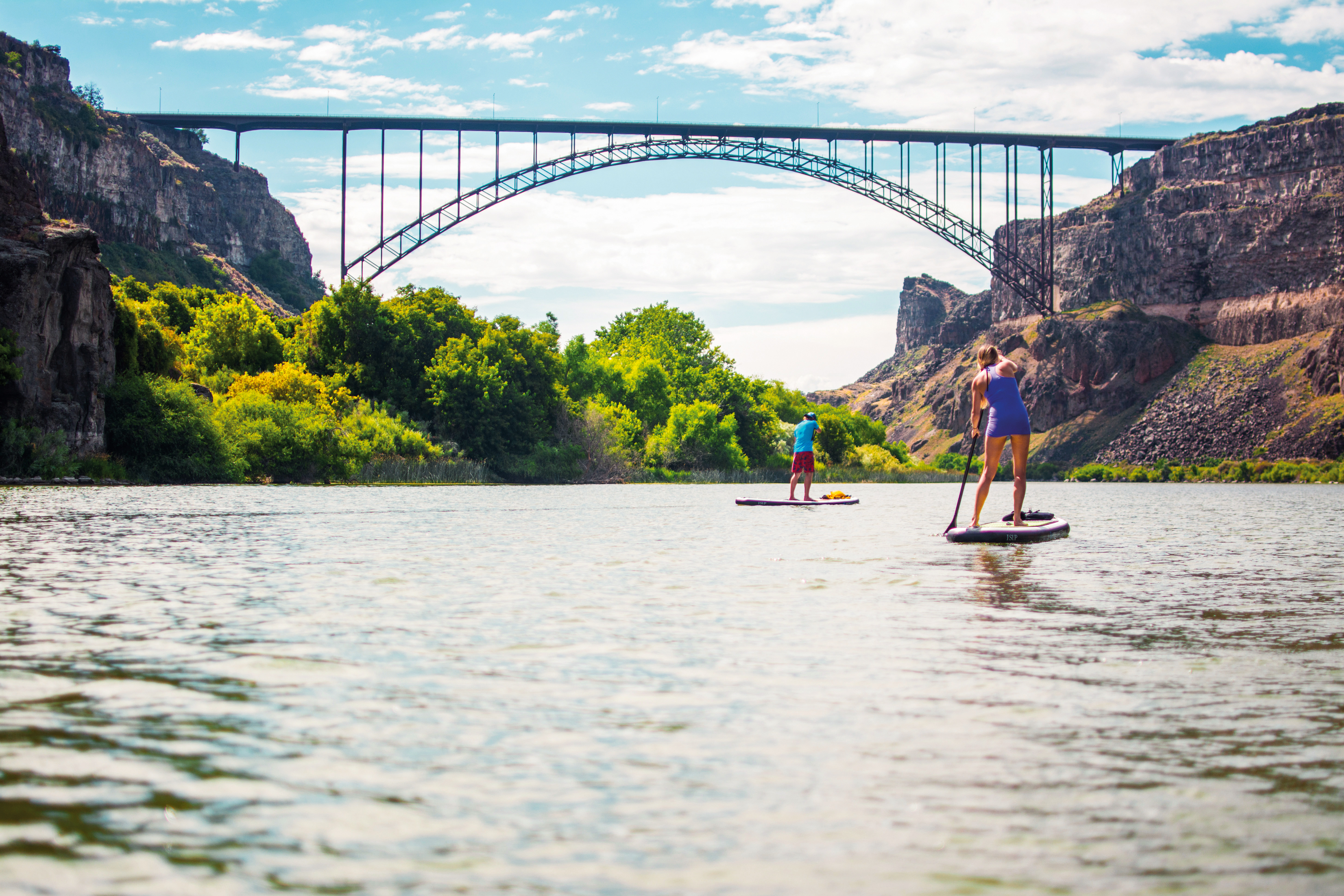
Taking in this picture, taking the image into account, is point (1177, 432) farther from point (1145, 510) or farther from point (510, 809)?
point (510, 809)

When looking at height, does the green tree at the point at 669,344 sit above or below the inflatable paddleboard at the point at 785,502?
above

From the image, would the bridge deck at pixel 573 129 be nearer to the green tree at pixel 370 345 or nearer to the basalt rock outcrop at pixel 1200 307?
the green tree at pixel 370 345

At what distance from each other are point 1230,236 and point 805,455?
146 meters

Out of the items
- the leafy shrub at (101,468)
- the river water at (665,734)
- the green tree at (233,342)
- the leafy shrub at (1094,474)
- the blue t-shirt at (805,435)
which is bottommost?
the leafy shrub at (1094,474)

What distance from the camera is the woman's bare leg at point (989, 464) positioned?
1484cm

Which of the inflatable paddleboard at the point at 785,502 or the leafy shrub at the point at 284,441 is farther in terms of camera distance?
the leafy shrub at the point at 284,441

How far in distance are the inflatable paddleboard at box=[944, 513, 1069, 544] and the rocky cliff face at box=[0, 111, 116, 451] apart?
1421 inches

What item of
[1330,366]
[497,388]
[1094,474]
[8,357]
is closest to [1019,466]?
[8,357]

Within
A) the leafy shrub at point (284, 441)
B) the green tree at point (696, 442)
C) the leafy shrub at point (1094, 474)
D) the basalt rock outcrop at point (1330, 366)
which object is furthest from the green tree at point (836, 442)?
the basalt rock outcrop at point (1330, 366)

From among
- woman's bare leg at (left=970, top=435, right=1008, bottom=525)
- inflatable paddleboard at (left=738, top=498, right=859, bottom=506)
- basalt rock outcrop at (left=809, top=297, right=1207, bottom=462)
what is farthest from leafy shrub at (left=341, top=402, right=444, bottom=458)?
basalt rock outcrop at (left=809, top=297, right=1207, bottom=462)

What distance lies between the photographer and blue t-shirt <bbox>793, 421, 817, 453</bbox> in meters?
28.9

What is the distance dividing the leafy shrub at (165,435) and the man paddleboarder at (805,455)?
27.3 m

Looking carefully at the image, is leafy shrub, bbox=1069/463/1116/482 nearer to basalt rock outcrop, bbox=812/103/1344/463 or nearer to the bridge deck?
basalt rock outcrop, bbox=812/103/1344/463

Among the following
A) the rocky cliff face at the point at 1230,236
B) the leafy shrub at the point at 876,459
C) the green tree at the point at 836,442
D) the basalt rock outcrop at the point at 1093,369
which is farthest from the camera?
the basalt rock outcrop at the point at 1093,369
